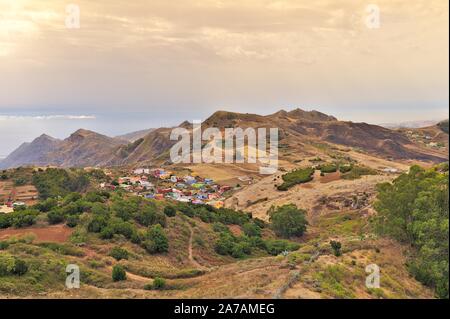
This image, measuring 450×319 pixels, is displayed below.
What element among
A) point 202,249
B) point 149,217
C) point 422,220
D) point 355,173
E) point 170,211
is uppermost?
point 422,220

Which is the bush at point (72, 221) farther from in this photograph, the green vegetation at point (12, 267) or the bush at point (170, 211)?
the green vegetation at point (12, 267)

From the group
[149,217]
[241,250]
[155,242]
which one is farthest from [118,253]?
[241,250]

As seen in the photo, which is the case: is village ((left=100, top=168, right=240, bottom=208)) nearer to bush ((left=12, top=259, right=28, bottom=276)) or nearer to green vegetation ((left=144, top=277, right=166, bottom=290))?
bush ((left=12, top=259, right=28, bottom=276))

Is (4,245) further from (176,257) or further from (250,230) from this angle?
(250,230)

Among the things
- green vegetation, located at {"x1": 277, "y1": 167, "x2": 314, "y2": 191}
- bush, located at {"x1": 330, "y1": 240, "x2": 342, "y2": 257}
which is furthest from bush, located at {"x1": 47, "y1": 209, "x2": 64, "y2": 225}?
green vegetation, located at {"x1": 277, "y1": 167, "x2": 314, "y2": 191}
